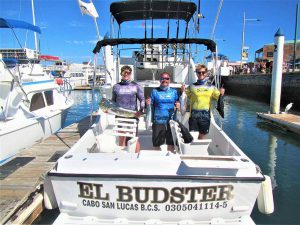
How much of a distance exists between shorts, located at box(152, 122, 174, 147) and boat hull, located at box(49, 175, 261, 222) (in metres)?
1.55

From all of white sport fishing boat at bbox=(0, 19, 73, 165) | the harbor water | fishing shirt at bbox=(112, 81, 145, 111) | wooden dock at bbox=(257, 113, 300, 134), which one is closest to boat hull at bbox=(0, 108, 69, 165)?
white sport fishing boat at bbox=(0, 19, 73, 165)

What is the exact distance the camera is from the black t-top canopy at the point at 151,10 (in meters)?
7.18

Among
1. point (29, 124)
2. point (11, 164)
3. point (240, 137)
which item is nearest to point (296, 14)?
point (240, 137)

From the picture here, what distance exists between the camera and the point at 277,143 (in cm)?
1020

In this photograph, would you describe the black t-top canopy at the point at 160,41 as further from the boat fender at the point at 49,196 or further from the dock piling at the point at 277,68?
the dock piling at the point at 277,68

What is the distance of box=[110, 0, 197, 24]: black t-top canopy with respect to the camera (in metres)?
7.18

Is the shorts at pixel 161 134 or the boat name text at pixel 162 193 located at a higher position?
the shorts at pixel 161 134

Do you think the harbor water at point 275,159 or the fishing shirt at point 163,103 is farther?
the harbor water at point 275,159

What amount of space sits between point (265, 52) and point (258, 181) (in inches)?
2193

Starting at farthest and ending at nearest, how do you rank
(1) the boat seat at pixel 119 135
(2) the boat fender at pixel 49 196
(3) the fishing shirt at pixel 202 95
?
(3) the fishing shirt at pixel 202 95 → (1) the boat seat at pixel 119 135 → (2) the boat fender at pixel 49 196

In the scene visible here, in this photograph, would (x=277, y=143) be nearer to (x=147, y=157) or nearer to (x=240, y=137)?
(x=240, y=137)

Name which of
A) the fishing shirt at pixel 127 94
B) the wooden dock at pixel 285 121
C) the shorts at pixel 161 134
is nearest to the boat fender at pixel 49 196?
the shorts at pixel 161 134

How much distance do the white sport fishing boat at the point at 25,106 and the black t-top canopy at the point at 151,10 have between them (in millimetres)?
3105

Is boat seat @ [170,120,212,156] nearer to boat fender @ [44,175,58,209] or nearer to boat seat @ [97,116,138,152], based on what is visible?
boat seat @ [97,116,138,152]
